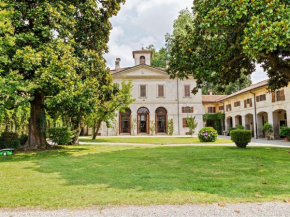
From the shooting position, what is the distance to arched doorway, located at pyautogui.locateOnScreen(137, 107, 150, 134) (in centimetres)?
3228

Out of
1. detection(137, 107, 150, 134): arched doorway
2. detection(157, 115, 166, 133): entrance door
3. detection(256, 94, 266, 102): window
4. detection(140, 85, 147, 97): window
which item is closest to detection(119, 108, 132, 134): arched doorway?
detection(137, 107, 150, 134): arched doorway

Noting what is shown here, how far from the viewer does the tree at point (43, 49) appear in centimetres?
933

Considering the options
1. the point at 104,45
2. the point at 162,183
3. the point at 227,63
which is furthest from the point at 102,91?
the point at 162,183

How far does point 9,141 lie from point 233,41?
1286 centimetres

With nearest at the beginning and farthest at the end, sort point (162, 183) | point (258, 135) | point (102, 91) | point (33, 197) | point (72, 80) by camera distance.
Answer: point (33, 197)
point (162, 183)
point (72, 80)
point (102, 91)
point (258, 135)

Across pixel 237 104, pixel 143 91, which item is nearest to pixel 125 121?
pixel 143 91

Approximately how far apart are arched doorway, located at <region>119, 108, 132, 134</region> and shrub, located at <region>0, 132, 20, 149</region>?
2023 cm

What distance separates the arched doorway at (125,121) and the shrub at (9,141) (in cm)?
2023

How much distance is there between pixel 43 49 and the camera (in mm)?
10250

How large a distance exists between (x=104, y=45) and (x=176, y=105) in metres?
20.1

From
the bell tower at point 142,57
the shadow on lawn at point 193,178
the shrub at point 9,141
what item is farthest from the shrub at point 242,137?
the bell tower at point 142,57

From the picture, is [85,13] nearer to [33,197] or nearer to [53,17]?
[53,17]

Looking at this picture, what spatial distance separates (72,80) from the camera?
1046 centimetres

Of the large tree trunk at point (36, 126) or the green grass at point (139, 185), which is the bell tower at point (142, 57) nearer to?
the large tree trunk at point (36, 126)
